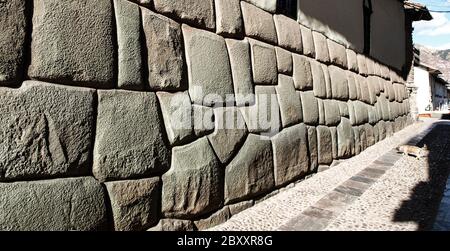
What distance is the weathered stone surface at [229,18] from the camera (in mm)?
2471

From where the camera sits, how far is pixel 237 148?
2488 mm

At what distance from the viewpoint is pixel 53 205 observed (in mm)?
1452

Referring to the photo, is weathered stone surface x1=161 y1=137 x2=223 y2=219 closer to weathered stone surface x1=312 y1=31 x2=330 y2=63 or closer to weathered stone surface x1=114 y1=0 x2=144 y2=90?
weathered stone surface x1=114 y1=0 x2=144 y2=90

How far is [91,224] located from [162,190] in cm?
47

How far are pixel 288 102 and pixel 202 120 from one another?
127 centimetres

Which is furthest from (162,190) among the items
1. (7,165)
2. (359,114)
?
(359,114)

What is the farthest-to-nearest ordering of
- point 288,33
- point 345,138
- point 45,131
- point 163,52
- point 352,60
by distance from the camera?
point 352,60, point 345,138, point 288,33, point 163,52, point 45,131

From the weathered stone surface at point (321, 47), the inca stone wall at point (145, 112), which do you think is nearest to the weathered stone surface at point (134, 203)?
the inca stone wall at point (145, 112)

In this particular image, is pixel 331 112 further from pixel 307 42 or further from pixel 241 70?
pixel 241 70

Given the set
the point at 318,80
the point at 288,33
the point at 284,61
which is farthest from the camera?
the point at 318,80

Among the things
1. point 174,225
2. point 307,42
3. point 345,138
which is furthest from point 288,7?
point 174,225
